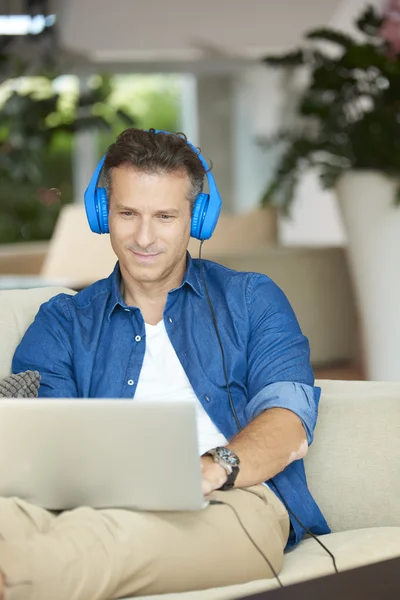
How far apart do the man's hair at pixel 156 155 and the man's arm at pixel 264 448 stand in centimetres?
49

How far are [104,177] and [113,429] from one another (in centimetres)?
77

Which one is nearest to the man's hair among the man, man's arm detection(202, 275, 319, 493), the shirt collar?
the man

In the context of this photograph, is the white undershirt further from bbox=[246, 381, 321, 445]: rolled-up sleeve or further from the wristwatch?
the wristwatch

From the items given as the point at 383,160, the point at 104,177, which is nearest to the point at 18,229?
the point at 383,160

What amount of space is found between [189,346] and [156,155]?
1.26ft

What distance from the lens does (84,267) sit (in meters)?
5.41

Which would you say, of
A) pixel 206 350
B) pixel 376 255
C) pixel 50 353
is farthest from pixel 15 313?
pixel 376 255

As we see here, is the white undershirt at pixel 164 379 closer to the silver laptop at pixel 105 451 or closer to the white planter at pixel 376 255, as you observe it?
the silver laptop at pixel 105 451

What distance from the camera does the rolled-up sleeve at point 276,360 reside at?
6.27ft

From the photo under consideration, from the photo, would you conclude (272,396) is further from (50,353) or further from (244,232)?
(244,232)

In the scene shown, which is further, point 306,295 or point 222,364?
point 306,295

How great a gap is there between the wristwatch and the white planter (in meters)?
2.43

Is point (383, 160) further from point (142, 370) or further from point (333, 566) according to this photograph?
point (333, 566)

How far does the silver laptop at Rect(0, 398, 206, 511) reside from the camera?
1426mm
